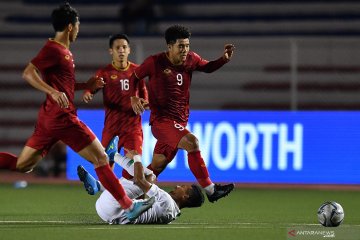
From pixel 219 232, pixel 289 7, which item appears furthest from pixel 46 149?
pixel 289 7

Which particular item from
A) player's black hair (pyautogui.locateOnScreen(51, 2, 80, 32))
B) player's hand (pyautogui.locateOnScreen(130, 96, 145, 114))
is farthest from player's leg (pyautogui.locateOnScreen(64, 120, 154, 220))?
player's hand (pyautogui.locateOnScreen(130, 96, 145, 114))

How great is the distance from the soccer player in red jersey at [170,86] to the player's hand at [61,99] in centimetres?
183

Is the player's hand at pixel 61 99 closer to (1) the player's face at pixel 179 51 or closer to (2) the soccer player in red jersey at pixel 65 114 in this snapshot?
(2) the soccer player in red jersey at pixel 65 114

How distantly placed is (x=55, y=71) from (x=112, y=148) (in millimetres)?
2398

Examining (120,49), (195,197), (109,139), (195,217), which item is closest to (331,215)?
(195,197)

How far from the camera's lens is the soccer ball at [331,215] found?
9859 millimetres

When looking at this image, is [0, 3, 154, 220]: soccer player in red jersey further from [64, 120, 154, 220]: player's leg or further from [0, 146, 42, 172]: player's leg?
[0, 146, 42, 172]: player's leg

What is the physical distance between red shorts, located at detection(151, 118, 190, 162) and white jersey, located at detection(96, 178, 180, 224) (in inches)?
42.8

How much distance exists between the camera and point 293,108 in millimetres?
17453

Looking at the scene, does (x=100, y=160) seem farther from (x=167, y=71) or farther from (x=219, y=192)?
(x=167, y=71)

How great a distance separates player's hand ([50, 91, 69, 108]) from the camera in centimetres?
933

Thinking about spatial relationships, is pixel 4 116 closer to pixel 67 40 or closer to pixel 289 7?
pixel 289 7

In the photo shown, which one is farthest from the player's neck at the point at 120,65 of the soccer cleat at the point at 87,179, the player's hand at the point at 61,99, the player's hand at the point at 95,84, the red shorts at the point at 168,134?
the player's hand at the point at 61,99

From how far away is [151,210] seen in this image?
10.1 m
